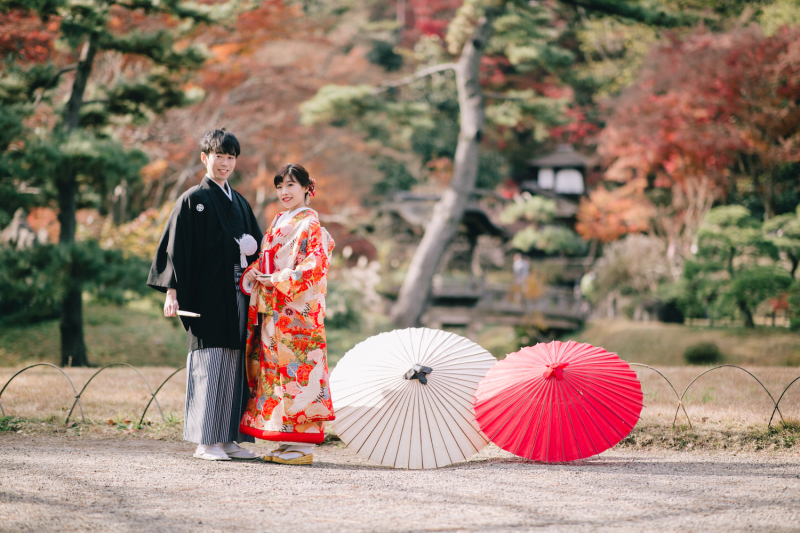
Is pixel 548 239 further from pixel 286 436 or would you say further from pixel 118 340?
pixel 286 436

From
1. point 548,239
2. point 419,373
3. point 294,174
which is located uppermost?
point 548,239

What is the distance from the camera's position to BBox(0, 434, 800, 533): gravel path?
2412 millimetres

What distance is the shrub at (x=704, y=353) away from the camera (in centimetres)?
988

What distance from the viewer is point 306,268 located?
3.39 meters

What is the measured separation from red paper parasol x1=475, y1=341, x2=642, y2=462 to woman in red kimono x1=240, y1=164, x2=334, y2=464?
35.9 inches

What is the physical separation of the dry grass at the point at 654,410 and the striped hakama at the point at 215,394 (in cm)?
91

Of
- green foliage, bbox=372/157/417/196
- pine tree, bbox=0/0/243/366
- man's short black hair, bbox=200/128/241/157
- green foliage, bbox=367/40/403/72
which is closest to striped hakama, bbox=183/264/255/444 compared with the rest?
man's short black hair, bbox=200/128/241/157

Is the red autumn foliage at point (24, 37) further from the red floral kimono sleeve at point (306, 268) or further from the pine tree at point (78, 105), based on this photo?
the red floral kimono sleeve at point (306, 268)

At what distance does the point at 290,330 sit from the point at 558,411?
1488mm

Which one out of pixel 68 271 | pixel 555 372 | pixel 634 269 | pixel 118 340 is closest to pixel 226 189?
pixel 555 372

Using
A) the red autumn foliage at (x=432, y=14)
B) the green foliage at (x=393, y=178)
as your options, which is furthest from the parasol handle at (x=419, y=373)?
the red autumn foliage at (x=432, y=14)

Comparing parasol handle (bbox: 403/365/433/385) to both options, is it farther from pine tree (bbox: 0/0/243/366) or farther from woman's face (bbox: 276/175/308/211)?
pine tree (bbox: 0/0/243/366)

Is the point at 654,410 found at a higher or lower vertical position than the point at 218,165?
lower

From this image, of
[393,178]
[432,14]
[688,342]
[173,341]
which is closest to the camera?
[173,341]
